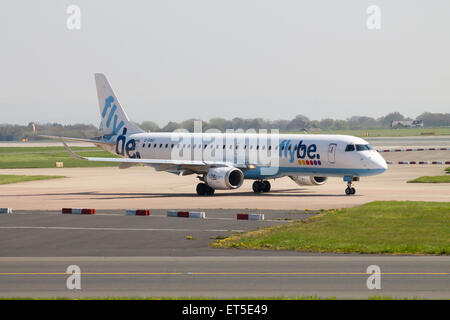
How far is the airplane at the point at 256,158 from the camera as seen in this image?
168 ft

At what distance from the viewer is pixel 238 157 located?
55.4 metres

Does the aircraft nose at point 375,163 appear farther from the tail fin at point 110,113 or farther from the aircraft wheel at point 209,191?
the tail fin at point 110,113

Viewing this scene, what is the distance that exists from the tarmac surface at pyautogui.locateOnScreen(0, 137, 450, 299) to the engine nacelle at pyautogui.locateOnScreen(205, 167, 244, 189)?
0.87 meters

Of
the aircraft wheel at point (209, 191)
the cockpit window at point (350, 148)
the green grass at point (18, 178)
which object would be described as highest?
the cockpit window at point (350, 148)

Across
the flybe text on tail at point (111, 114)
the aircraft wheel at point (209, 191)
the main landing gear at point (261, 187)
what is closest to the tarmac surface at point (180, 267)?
the aircraft wheel at point (209, 191)

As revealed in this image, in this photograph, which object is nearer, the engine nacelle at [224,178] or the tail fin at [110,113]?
the engine nacelle at [224,178]

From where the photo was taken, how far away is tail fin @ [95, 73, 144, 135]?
212 ft

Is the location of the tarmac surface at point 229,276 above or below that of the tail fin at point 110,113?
below

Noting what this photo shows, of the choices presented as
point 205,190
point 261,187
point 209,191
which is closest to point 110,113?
point 205,190

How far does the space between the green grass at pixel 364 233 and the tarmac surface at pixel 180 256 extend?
1.23 metres

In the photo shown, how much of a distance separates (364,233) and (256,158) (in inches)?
931

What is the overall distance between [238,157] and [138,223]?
63.7 ft
